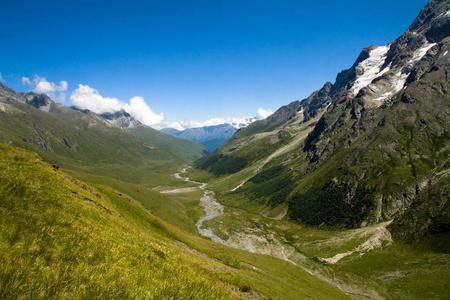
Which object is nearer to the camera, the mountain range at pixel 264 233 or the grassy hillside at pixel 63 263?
the grassy hillside at pixel 63 263

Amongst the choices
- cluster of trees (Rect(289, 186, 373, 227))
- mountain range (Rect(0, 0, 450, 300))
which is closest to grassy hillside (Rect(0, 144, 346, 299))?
mountain range (Rect(0, 0, 450, 300))

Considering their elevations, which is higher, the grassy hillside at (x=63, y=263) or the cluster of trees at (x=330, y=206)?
the grassy hillside at (x=63, y=263)

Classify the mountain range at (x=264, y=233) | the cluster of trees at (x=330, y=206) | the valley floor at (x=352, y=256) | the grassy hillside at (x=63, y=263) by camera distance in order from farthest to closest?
the cluster of trees at (x=330, y=206) < the valley floor at (x=352, y=256) < the mountain range at (x=264, y=233) < the grassy hillside at (x=63, y=263)

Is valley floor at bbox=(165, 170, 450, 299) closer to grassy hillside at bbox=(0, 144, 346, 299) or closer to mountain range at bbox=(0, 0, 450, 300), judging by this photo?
mountain range at bbox=(0, 0, 450, 300)

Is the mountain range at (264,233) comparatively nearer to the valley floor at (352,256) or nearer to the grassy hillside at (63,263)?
the grassy hillside at (63,263)

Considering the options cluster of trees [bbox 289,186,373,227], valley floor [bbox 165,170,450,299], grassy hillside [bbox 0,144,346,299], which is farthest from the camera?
cluster of trees [bbox 289,186,373,227]

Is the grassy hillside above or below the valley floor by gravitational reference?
above

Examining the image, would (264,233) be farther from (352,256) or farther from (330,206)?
(330,206)

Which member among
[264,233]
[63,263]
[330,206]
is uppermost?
[63,263]

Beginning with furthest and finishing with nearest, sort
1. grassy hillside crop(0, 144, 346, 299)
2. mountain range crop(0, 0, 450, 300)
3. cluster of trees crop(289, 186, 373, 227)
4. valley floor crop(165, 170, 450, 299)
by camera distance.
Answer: cluster of trees crop(289, 186, 373, 227), valley floor crop(165, 170, 450, 299), mountain range crop(0, 0, 450, 300), grassy hillside crop(0, 144, 346, 299)

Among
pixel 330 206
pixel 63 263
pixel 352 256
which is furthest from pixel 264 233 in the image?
pixel 63 263

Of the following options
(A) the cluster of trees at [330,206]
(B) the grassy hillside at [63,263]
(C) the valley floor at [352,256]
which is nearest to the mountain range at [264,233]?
(B) the grassy hillside at [63,263]

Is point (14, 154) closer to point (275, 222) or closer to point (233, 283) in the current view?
point (233, 283)

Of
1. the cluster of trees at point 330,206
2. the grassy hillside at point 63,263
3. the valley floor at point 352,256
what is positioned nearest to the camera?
the grassy hillside at point 63,263
